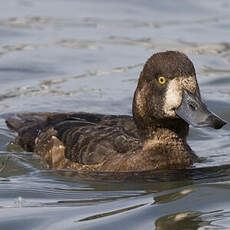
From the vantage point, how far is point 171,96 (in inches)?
273

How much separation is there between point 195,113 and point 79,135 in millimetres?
1302

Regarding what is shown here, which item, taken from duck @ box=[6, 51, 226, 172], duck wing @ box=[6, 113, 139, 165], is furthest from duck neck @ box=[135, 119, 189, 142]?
duck wing @ box=[6, 113, 139, 165]

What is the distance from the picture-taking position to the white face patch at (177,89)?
22.6 feet

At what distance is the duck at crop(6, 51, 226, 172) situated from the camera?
6883mm

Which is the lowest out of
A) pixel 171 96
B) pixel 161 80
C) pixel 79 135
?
pixel 79 135

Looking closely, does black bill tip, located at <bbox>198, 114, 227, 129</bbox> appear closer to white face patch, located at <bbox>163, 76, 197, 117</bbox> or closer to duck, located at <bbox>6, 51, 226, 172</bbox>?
duck, located at <bbox>6, 51, 226, 172</bbox>

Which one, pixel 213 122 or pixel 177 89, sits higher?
pixel 177 89

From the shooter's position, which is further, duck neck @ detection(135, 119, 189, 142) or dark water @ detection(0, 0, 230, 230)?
duck neck @ detection(135, 119, 189, 142)

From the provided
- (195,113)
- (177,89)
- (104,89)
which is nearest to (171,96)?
(177,89)

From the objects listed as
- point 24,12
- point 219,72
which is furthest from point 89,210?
A: point 24,12

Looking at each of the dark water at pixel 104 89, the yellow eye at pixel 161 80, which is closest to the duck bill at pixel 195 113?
the yellow eye at pixel 161 80

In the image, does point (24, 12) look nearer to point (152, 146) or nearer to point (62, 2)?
point (62, 2)

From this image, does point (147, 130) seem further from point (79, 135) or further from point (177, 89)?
point (79, 135)

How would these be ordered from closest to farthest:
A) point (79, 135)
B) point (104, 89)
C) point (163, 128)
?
1. point (163, 128)
2. point (79, 135)
3. point (104, 89)
